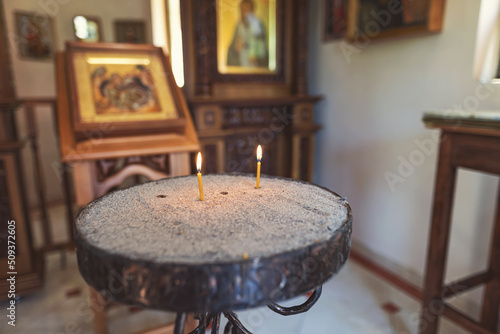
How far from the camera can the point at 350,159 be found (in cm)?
313

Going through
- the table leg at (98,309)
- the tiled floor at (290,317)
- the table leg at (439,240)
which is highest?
the table leg at (439,240)

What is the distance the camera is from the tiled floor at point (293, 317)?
2.14 meters

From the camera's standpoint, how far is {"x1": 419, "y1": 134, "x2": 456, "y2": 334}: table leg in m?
1.74

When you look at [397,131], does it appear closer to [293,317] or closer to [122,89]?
[293,317]

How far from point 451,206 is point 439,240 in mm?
194

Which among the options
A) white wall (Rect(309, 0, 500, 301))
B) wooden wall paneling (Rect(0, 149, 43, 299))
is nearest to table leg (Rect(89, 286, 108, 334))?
wooden wall paneling (Rect(0, 149, 43, 299))

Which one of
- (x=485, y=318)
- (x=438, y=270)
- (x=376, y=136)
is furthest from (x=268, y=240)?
(x=376, y=136)

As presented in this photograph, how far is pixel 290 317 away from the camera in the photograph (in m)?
2.23

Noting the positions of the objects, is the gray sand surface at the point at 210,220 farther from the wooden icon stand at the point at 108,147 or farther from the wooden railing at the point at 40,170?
the wooden railing at the point at 40,170

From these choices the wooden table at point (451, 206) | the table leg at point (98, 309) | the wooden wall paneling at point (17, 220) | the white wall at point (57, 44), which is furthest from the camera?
the white wall at point (57, 44)

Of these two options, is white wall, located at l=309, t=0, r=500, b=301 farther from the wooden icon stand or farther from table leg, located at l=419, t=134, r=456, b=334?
the wooden icon stand

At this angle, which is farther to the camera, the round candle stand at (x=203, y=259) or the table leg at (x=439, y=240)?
the table leg at (x=439, y=240)

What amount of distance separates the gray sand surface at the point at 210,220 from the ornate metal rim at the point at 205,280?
0.06ft

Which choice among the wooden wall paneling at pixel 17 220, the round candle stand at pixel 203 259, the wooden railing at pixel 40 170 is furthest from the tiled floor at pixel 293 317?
the round candle stand at pixel 203 259
